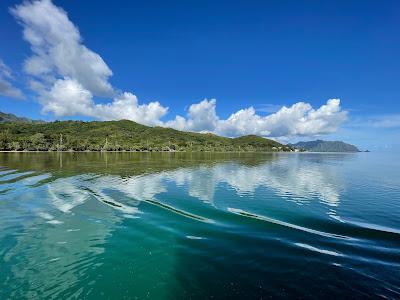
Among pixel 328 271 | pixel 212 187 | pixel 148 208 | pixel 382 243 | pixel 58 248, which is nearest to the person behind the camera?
pixel 328 271

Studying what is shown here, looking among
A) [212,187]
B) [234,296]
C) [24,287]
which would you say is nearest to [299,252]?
[234,296]

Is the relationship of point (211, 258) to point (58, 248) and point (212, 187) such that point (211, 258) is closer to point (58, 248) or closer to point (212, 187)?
point (58, 248)

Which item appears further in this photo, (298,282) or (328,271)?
(328,271)

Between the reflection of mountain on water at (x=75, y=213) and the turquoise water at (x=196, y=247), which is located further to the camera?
the reflection of mountain on water at (x=75, y=213)

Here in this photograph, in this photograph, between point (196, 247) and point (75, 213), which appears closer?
point (196, 247)

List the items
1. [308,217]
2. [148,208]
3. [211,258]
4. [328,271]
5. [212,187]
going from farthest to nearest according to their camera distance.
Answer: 1. [212,187]
2. [148,208]
3. [308,217]
4. [211,258]
5. [328,271]

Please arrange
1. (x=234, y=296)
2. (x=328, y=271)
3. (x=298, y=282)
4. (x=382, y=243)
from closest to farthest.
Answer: (x=234, y=296) → (x=298, y=282) → (x=328, y=271) → (x=382, y=243)

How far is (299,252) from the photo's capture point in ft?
52.4

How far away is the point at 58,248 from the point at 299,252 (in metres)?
13.6

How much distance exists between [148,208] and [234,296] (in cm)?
1598

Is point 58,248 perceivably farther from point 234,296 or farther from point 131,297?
point 234,296

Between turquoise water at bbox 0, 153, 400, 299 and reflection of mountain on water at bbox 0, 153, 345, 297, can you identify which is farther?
reflection of mountain on water at bbox 0, 153, 345, 297

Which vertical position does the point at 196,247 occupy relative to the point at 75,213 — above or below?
below

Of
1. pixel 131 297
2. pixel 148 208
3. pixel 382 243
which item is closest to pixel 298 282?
pixel 131 297
